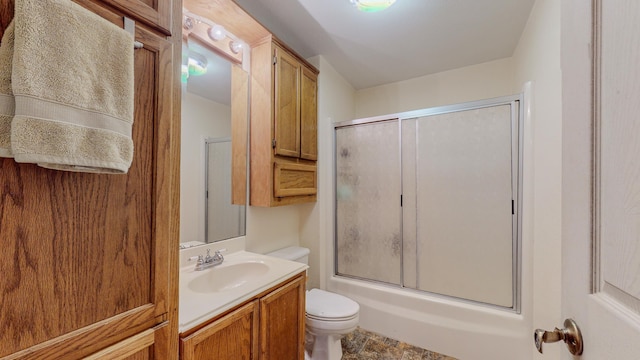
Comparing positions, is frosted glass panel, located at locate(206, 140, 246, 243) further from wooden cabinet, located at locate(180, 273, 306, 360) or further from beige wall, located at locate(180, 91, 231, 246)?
wooden cabinet, located at locate(180, 273, 306, 360)

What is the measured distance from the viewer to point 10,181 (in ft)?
1.69

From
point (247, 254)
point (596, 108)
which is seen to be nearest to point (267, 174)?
point (247, 254)

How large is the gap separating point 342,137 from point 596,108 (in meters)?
2.09

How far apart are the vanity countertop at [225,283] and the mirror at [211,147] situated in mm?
200

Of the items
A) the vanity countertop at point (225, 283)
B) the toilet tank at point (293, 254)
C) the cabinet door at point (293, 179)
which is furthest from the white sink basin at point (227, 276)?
the cabinet door at point (293, 179)

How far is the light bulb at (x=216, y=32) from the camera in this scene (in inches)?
61.6

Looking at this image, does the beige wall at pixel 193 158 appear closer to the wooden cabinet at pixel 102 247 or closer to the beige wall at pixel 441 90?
the wooden cabinet at pixel 102 247

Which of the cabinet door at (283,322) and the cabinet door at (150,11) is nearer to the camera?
the cabinet door at (150,11)

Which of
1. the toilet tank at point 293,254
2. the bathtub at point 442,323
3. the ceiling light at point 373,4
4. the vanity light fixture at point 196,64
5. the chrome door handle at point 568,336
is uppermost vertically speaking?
the ceiling light at point 373,4

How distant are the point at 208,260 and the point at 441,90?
8.73 feet

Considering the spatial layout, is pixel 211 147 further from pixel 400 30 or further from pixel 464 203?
pixel 464 203

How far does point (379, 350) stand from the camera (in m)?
1.95

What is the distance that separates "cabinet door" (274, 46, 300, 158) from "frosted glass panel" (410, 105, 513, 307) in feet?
3.12

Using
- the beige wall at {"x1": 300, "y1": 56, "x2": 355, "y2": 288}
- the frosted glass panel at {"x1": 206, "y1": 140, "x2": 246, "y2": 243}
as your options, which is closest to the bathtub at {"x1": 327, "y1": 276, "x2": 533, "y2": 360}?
the beige wall at {"x1": 300, "y1": 56, "x2": 355, "y2": 288}
